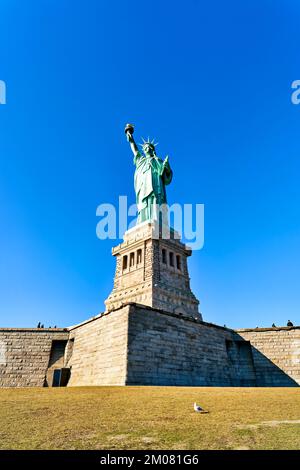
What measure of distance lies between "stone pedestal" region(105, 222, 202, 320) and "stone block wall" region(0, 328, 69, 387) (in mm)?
7079

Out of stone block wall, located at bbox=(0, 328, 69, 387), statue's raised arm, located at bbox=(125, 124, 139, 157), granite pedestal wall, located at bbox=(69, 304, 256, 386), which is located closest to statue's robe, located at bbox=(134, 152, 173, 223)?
statue's raised arm, located at bbox=(125, 124, 139, 157)

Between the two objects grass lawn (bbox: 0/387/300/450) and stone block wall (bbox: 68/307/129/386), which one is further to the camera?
stone block wall (bbox: 68/307/129/386)

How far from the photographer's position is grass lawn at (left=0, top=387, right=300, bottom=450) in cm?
489

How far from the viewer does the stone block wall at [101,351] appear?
1677 centimetres

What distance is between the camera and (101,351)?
1902 cm

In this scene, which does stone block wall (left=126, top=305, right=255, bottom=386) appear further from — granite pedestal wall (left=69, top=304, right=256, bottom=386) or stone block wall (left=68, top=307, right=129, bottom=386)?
stone block wall (left=68, top=307, right=129, bottom=386)

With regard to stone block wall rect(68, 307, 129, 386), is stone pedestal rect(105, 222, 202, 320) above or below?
above

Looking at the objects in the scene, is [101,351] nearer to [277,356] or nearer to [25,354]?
[25,354]

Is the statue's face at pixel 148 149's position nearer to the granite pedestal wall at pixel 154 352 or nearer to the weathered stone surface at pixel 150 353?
the weathered stone surface at pixel 150 353

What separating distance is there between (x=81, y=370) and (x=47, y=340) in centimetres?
503

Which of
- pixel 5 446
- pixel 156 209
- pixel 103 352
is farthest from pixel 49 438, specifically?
pixel 156 209

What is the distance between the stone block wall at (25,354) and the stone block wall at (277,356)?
46.2 ft

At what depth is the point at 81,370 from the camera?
20203mm

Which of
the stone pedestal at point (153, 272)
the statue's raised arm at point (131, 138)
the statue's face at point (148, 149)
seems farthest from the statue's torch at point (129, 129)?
the stone pedestal at point (153, 272)
